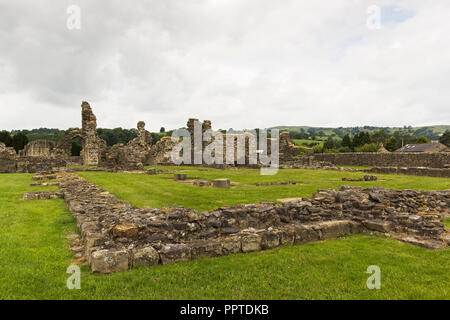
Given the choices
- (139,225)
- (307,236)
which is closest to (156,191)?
(139,225)

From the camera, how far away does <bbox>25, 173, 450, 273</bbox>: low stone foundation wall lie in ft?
16.9

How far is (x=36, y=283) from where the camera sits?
13.7ft

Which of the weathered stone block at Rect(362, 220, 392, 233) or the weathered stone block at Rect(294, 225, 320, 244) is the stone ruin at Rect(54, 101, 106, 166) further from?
the weathered stone block at Rect(362, 220, 392, 233)

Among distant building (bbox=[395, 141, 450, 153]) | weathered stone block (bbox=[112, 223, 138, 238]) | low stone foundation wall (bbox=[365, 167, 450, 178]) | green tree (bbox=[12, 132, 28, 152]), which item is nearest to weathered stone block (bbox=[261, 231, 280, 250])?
weathered stone block (bbox=[112, 223, 138, 238])

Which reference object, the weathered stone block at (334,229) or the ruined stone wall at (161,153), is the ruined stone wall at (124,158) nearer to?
the ruined stone wall at (161,153)

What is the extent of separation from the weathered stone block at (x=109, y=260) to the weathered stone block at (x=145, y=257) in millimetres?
138

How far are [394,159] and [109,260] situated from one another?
36128 mm

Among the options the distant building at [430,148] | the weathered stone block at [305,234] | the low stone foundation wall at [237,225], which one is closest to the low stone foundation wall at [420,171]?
the low stone foundation wall at [237,225]

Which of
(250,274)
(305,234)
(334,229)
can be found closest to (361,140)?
(334,229)

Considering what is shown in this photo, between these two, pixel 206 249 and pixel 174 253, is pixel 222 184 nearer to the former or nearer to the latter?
pixel 206 249

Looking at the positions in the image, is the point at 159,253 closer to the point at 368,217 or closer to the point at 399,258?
the point at 399,258

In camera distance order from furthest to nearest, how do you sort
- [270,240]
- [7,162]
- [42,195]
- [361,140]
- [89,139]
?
[361,140], [89,139], [7,162], [42,195], [270,240]

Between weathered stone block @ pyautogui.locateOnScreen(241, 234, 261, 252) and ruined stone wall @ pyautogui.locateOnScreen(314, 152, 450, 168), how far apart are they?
3021 cm

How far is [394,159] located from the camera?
33.0 metres
